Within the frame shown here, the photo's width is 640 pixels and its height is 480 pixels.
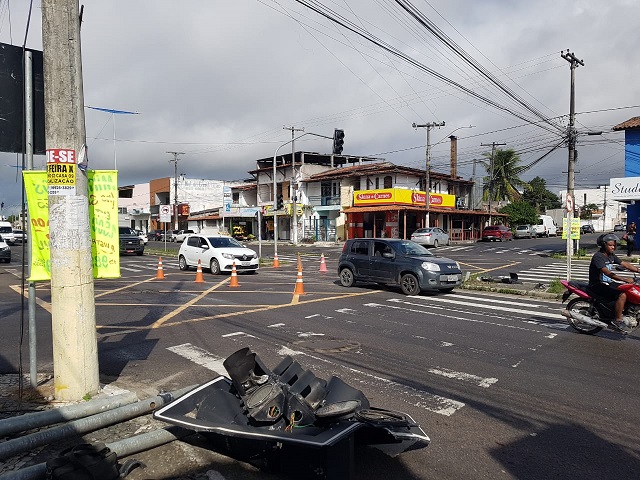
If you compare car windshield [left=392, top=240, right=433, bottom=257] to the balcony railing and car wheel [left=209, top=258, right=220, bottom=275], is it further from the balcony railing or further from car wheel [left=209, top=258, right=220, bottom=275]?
the balcony railing

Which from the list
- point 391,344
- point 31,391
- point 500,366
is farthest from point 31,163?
point 500,366

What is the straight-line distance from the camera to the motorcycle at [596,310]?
803 cm

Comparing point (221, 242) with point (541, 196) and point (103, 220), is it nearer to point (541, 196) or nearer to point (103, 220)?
point (103, 220)

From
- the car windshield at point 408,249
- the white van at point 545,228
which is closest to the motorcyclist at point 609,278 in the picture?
the car windshield at point 408,249

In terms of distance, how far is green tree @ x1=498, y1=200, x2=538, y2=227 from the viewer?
60875 millimetres

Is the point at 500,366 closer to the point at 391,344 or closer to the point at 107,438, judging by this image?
the point at 391,344

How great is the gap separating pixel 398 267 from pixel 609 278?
21.0ft

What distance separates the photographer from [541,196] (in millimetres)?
86875

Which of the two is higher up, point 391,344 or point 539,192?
point 539,192

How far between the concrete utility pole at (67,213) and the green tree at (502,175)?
54705 mm

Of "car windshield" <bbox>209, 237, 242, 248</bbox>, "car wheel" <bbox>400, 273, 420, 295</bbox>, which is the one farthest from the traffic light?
"car wheel" <bbox>400, 273, 420, 295</bbox>

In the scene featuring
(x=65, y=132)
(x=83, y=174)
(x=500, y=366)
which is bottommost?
(x=500, y=366)

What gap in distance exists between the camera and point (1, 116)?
539 centimetres

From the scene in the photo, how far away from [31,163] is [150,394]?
2.86m
